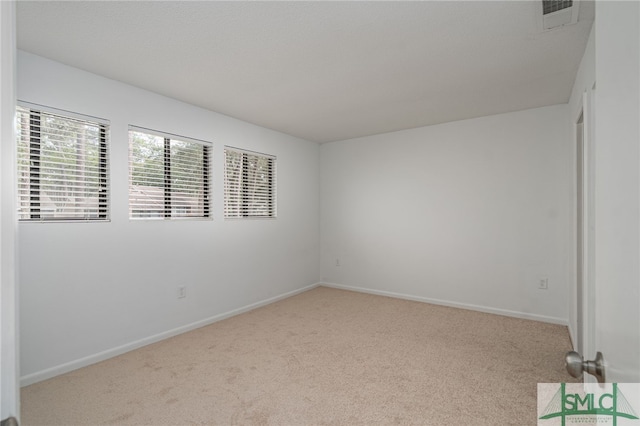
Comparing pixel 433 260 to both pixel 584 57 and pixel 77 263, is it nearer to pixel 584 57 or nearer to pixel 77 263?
pixel 584 57

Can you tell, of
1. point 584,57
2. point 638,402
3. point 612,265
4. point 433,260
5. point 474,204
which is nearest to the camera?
point 638,402

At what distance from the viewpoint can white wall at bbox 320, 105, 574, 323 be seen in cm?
385

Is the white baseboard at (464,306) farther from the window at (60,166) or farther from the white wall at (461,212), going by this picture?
the window at (60,166)

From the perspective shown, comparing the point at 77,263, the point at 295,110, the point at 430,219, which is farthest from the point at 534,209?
the point at 77,263

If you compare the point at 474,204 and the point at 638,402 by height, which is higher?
the point at 474,204

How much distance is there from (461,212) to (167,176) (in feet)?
12.1

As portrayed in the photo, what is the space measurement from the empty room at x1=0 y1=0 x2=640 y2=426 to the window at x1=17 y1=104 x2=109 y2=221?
Result: 2 centimetres

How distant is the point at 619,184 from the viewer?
0.56m

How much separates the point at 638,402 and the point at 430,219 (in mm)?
4299

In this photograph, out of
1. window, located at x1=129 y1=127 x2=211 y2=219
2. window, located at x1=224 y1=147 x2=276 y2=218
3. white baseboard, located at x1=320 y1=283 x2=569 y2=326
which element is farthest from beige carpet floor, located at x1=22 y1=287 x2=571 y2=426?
window, located at x1=224 y1=147 x2=276 y2=218

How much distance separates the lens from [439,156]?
15.0 feet

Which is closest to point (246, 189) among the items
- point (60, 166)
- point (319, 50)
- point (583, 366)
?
point (60, 166)

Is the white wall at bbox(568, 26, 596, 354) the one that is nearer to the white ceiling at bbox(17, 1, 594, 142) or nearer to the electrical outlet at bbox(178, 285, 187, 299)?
the white ceiling at bbox(17, 1, 594, 142)

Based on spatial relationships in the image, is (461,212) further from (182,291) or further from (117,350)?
(117,350)
